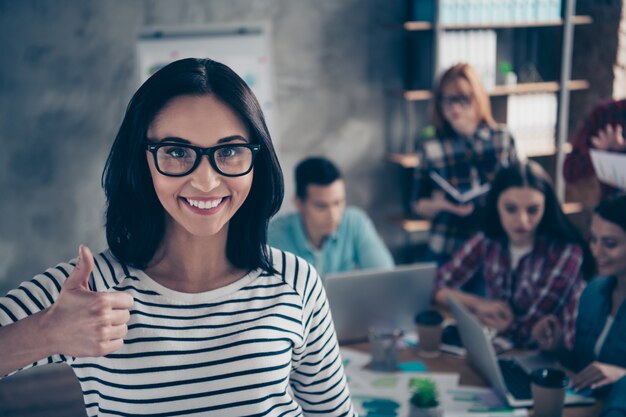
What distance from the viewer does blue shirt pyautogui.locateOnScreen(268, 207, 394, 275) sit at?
2.78 metres

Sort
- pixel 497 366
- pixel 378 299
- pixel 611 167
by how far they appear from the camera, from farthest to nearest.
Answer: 1. pixel 611 167
2. pixel 378 299
3. pixel 497 366

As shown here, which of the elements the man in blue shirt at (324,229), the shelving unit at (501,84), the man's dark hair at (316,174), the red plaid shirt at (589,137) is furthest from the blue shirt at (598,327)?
the shelving unit at (501,84)

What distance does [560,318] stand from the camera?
2.30m

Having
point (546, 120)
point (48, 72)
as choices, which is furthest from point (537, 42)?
point (48, 72)

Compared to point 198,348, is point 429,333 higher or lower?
lower

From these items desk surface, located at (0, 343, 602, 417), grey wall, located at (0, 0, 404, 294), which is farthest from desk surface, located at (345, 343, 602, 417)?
grey wall, located at (0, 0, 404, 294)

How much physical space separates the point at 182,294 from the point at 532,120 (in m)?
3.56

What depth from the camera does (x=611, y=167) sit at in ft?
8.23

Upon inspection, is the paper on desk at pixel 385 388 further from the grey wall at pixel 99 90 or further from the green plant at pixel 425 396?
the grey wall at pixel 99 90

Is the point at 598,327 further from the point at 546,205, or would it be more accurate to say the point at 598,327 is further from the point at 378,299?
the point at 378,299

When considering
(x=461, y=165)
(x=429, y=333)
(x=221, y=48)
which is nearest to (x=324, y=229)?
(x=429, y=333)

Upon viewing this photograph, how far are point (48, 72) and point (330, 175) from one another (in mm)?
1932

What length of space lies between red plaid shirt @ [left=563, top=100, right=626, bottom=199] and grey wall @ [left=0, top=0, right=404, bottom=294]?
5.13 feet

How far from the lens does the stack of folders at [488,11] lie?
3.91m
